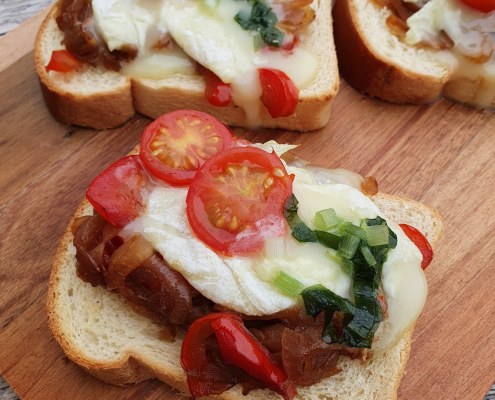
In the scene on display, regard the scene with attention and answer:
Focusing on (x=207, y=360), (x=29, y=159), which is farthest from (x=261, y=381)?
(x=29, y=159)

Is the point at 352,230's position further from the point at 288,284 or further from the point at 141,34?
the point at 141,34

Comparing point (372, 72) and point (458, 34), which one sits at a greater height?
point (458, 34)

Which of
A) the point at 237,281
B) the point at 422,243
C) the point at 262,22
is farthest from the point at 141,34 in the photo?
the point at 422,243

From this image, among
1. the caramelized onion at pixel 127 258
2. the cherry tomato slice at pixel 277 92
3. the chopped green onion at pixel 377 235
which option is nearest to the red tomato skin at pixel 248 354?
the caramelized onion at pixel 127 258

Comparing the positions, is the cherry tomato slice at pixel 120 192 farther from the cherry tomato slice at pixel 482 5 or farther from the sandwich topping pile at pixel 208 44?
the cherry tomato slice at pixel 482 5

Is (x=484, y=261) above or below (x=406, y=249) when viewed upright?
below

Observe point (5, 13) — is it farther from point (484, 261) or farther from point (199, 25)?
point (484, 261)

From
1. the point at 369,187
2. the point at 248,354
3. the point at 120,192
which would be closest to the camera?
the point at 248,354
